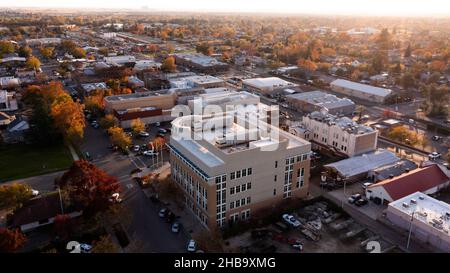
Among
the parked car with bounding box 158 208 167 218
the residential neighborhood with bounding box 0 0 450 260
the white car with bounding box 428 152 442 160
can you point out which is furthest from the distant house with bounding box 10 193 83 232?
the white car with bounding box 428 152 442 160

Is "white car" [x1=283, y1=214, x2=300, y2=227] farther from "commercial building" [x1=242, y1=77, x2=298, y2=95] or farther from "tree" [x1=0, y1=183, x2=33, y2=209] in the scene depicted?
"commercial building" [x1=242, y1=77, x2=298, y2=95]

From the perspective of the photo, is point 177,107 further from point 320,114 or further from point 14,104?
point 14,104

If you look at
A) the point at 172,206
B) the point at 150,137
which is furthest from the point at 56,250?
the point at 150,137

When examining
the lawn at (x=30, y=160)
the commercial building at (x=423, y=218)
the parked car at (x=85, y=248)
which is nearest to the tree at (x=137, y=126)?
the lawn at (x=30, y=160)

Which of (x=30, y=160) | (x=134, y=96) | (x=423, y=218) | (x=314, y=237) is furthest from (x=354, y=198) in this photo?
(x=134, y=96)

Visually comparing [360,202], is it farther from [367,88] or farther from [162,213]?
[367,88]
